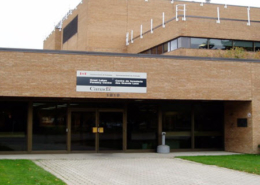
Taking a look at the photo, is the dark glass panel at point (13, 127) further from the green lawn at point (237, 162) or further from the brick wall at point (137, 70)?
the green lawn at point (237, 162)

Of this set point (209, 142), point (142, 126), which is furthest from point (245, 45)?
point (142, 126)

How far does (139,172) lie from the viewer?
1322cm


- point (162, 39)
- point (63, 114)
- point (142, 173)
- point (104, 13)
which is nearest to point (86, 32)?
point (104, 13)

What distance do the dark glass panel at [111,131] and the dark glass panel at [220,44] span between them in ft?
45.3

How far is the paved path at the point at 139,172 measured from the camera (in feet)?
37.5

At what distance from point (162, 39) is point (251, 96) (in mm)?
14643

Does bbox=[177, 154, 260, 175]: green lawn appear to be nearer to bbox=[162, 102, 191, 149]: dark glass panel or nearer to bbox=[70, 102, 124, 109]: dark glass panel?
bbox=[162, 102, 191, 149]: dark glass panel

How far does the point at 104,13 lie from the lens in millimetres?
39812

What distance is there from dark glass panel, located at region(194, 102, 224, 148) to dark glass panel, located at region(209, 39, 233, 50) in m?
10.3

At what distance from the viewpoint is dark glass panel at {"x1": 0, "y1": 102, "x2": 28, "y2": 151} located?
59.8 ft

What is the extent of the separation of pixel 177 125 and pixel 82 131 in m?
5.02

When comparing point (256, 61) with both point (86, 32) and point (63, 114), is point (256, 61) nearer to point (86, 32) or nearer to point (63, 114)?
point (63, 114)

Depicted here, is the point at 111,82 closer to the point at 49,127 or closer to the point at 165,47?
the point at 49,127

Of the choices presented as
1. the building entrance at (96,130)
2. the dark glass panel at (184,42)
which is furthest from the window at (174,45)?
the building entrance at (96,130)
